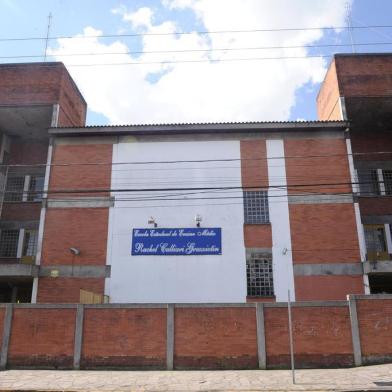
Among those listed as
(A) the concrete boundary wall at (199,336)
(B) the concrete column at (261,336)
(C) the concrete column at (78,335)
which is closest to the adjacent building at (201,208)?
(C) the concrete column at (78,335)

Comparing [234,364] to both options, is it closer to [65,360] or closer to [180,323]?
[180,323]

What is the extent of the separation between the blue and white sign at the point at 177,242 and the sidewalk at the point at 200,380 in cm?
738

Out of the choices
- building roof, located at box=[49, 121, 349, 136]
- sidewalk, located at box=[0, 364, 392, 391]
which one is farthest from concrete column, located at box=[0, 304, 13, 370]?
building roof, located at box=[49, 121, 349, 136]

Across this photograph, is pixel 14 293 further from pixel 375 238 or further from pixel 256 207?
pixel 375 238

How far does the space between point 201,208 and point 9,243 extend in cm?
1109

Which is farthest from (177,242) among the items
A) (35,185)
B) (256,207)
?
(35,185)

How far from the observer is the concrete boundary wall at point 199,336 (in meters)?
13.3

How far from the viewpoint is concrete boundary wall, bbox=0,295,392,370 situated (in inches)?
525

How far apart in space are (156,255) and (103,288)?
9.28 ft

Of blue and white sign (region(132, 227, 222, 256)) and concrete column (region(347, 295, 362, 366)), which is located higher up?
blue and white sign (region(132, 227, 222, 256))

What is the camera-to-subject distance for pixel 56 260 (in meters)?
20.1

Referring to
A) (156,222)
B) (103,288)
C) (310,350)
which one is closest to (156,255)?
(156,222)

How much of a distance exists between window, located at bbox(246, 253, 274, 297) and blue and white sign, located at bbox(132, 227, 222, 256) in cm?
159

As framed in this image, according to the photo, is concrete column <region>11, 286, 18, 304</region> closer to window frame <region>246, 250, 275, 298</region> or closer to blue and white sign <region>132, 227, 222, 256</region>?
blue and white sign <region>132, 227, 222, 256</region>
